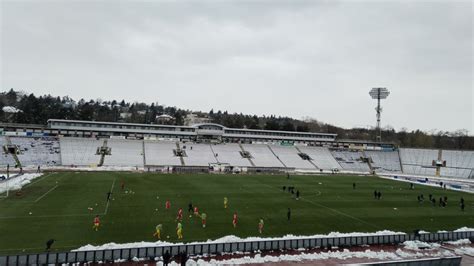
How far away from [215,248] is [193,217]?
348 inches

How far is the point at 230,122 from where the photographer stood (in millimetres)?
134000

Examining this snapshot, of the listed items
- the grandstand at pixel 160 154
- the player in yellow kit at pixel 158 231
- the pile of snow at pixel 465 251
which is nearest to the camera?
the pile of snow at pixel 465 251

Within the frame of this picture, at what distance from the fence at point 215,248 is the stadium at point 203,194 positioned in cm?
6

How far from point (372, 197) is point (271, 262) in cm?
2721

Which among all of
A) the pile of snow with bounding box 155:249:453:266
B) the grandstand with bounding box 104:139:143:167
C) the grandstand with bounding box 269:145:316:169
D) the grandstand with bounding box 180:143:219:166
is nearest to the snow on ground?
the grandstand with bounding box 104:139:143:167

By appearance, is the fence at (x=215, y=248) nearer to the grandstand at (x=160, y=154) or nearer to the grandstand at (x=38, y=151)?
the grandstand at (x=38, y=151)

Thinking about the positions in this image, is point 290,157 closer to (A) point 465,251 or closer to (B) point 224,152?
(B) point 224,152

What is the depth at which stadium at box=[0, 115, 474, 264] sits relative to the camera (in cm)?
2153

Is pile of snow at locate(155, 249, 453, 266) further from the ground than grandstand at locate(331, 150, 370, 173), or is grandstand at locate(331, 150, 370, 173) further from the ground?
grandstand at locate(331, 150, 370, 173)

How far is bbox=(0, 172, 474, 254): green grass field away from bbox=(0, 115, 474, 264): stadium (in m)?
0.12

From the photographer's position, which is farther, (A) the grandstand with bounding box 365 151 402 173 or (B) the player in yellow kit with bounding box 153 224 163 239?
(A) the grandstand with bounding box 365 151 402 173

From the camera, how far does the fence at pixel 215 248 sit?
648 inches

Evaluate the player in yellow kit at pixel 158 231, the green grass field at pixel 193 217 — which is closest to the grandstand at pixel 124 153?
the green grass field at pixel 193 217

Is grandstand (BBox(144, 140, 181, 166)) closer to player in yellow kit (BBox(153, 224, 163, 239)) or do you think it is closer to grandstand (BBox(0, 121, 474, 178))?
grandstand (BBox(0, 121, 474, 178))
